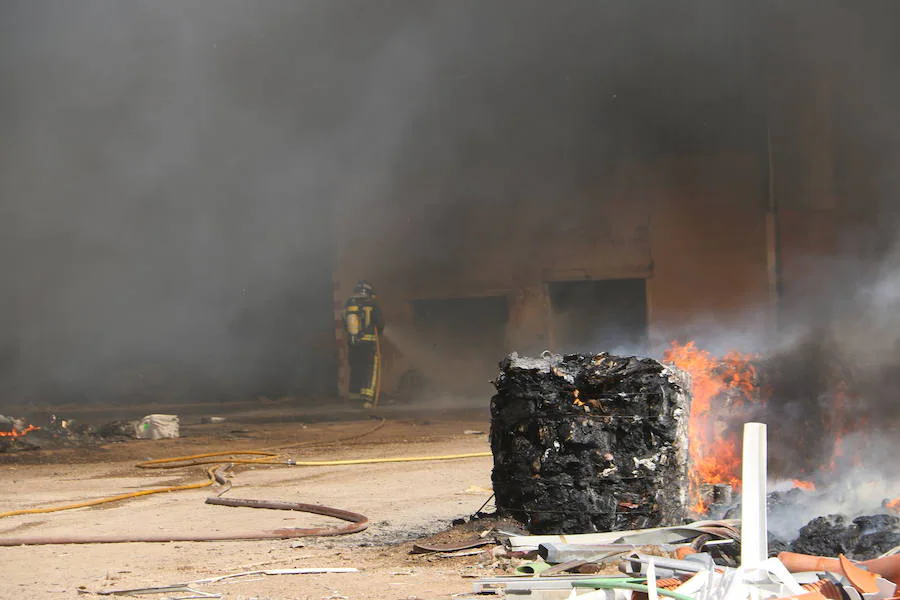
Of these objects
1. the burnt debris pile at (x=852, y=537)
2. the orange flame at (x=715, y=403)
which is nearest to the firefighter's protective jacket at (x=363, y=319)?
the orange flame at (x=715, y=403)

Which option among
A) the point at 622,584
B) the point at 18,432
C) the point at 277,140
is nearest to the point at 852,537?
the point at 622,584

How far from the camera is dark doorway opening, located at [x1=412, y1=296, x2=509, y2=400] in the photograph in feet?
56.1

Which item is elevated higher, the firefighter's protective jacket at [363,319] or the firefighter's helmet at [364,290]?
the firefighter's helmet at [364,290]

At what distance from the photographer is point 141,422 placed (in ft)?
36.4

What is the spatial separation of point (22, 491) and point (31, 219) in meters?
11.3

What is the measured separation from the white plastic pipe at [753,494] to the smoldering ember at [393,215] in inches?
171

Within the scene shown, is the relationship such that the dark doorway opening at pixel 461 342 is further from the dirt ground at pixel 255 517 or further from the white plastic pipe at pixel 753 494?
the white plastic pipe at pixel 753 494

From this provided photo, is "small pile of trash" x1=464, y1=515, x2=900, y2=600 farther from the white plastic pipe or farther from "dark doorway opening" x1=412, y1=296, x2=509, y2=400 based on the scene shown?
"dark doorway opening" x1=412, y1=296, x2=509, y2=400

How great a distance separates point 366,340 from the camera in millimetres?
15234

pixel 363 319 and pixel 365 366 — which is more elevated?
pixel 363 319

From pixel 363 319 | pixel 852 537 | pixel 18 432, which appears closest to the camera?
pixel 852 537

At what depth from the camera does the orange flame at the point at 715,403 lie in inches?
241

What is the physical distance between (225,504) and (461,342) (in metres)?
11.1

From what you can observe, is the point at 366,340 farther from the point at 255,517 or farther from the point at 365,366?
the point at 255,517
